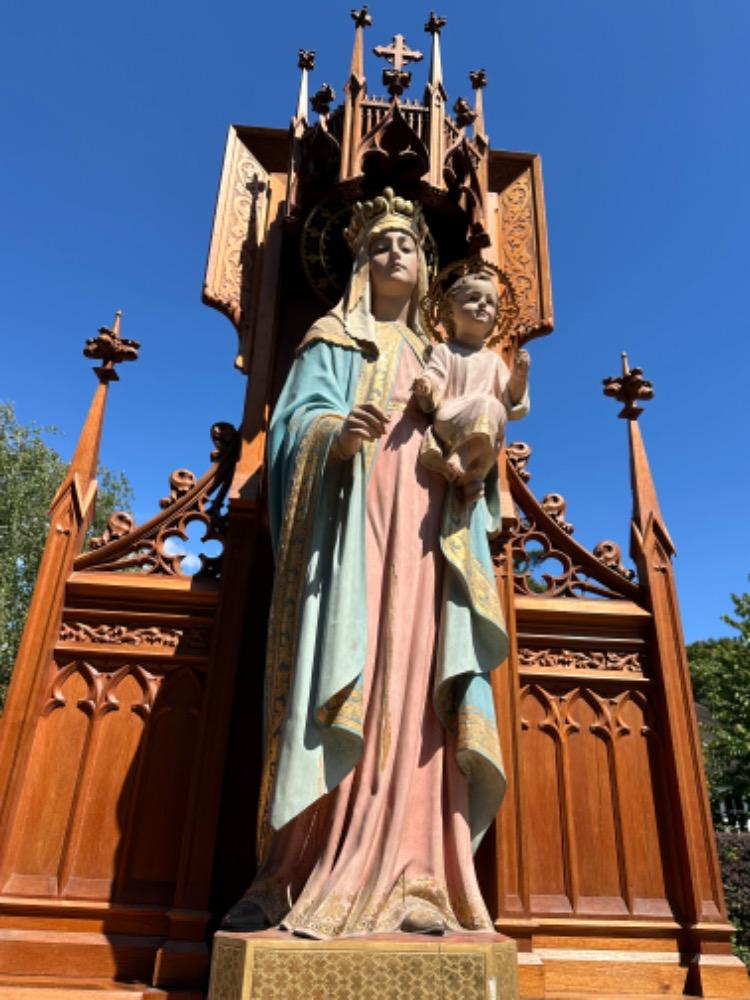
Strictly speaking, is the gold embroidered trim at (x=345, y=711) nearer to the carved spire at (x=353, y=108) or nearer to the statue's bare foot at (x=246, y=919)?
the statue's bare foot at (x=246, y=919)

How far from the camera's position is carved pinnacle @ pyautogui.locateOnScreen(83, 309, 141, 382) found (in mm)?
4609

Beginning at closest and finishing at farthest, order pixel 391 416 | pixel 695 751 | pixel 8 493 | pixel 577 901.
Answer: pixel 391 416, pixel 577 901, pixel 695 751, pixel 8 493

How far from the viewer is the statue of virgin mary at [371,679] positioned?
7.72 ft

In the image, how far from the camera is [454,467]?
296 cm

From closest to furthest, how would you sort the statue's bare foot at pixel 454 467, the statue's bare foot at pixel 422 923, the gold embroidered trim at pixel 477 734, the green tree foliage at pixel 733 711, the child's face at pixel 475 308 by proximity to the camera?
the statue's bare foot at pixel 422 923 < the gold embroidered trim at pixel 477 734 < the statue's bare foot at pixel 454 467 < the child's face at pixel 475 308 < the green tree foliage at pixel 733 711

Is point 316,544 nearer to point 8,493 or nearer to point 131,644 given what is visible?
point 131,644

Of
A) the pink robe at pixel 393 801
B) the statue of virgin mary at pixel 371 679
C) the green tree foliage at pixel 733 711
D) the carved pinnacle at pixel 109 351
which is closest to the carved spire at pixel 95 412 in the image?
the carved pinnacle at pixel 109 351

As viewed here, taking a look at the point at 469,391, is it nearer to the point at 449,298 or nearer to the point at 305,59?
the point at 449,298

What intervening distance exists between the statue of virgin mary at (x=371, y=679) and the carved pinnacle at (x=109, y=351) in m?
1.85

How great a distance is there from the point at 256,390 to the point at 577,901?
124 inches

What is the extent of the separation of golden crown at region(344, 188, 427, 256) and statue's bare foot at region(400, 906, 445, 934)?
2.87m

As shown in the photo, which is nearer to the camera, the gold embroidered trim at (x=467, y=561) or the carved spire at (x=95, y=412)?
the gold embroidered trim at (x=467, y=561)

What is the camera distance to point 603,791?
3795 millimetres

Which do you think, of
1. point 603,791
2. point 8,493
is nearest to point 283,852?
point 603,791
